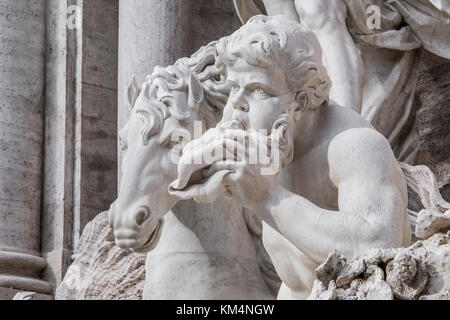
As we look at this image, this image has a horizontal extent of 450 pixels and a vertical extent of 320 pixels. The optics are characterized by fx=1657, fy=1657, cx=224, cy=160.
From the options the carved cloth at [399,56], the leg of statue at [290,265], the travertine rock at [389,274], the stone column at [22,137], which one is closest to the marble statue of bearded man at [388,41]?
the carved cloth at [399,56]

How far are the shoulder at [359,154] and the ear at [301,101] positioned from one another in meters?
0.14

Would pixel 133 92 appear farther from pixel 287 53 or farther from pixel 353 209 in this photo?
pixel 353 209

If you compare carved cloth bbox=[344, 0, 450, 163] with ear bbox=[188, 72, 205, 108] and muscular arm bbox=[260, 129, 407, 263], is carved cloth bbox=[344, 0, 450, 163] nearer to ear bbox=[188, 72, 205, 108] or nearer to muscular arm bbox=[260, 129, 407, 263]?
ear bbox=[188, 72, 205, 108]

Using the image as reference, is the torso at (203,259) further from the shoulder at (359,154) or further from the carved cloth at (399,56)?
the carved cloth at (399,56)

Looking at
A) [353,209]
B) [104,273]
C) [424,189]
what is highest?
[353,209]

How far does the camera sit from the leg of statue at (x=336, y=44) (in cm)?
688

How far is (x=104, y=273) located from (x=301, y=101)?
1586mm

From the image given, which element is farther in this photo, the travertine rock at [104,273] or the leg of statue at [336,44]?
the leg of statue at [336,44]

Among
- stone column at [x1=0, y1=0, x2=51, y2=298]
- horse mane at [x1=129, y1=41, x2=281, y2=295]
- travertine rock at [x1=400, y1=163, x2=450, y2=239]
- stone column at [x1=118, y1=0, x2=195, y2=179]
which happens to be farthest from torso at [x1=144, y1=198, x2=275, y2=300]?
stone column at [x1=0, y1=0, x2=51, y2=298]

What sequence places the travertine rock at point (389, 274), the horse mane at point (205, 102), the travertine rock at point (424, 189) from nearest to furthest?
1. the travertine rock at point (389, 274)
2. the horse mane at point (205, 102)
3. the travertine rock at point (424, 189)

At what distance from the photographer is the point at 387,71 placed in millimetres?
7477

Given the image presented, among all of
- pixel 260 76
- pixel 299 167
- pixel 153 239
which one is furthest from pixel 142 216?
pixel 260 76

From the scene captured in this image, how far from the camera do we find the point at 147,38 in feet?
25.4
